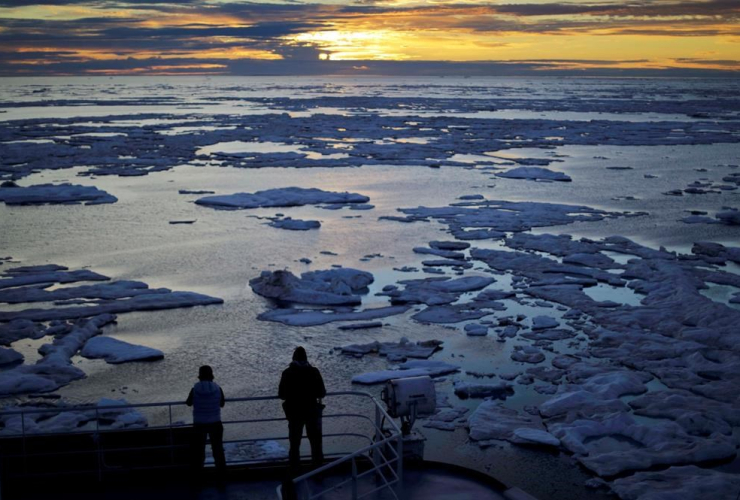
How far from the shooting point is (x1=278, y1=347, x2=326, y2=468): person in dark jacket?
6.80 metres

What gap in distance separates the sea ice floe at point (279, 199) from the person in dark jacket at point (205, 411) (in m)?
19.3

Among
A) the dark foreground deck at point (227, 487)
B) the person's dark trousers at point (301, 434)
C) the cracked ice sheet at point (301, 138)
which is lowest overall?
the cracked ice sheet at point (301, 138)

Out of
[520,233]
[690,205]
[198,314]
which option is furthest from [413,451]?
[690,205]

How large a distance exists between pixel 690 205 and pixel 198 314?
18.3m

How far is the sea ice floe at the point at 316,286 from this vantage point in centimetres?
1541

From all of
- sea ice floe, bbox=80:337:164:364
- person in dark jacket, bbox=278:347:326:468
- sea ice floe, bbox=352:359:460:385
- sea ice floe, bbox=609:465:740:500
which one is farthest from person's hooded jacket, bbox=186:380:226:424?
sea ice floe, bbox=80:337:164:364

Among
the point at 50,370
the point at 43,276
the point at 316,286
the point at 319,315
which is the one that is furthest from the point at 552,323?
the point at 43,276

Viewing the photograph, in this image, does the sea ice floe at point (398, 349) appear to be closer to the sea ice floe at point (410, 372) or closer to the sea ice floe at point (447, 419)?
the sea ice floe at point (410, 372)

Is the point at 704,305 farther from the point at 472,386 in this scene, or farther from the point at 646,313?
the point at 472,386

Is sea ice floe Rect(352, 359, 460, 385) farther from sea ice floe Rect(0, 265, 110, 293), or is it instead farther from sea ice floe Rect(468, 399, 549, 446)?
sea ice floe Rect(0, 265, 110, 293)

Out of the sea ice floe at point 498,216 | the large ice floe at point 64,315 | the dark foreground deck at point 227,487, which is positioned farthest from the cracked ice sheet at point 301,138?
the dark foreground deck at point 227,487

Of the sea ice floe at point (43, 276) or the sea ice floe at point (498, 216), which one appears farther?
the sea ice floe at point (498, 216)

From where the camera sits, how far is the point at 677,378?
1147cm

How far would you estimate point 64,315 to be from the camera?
14086 millimetres
